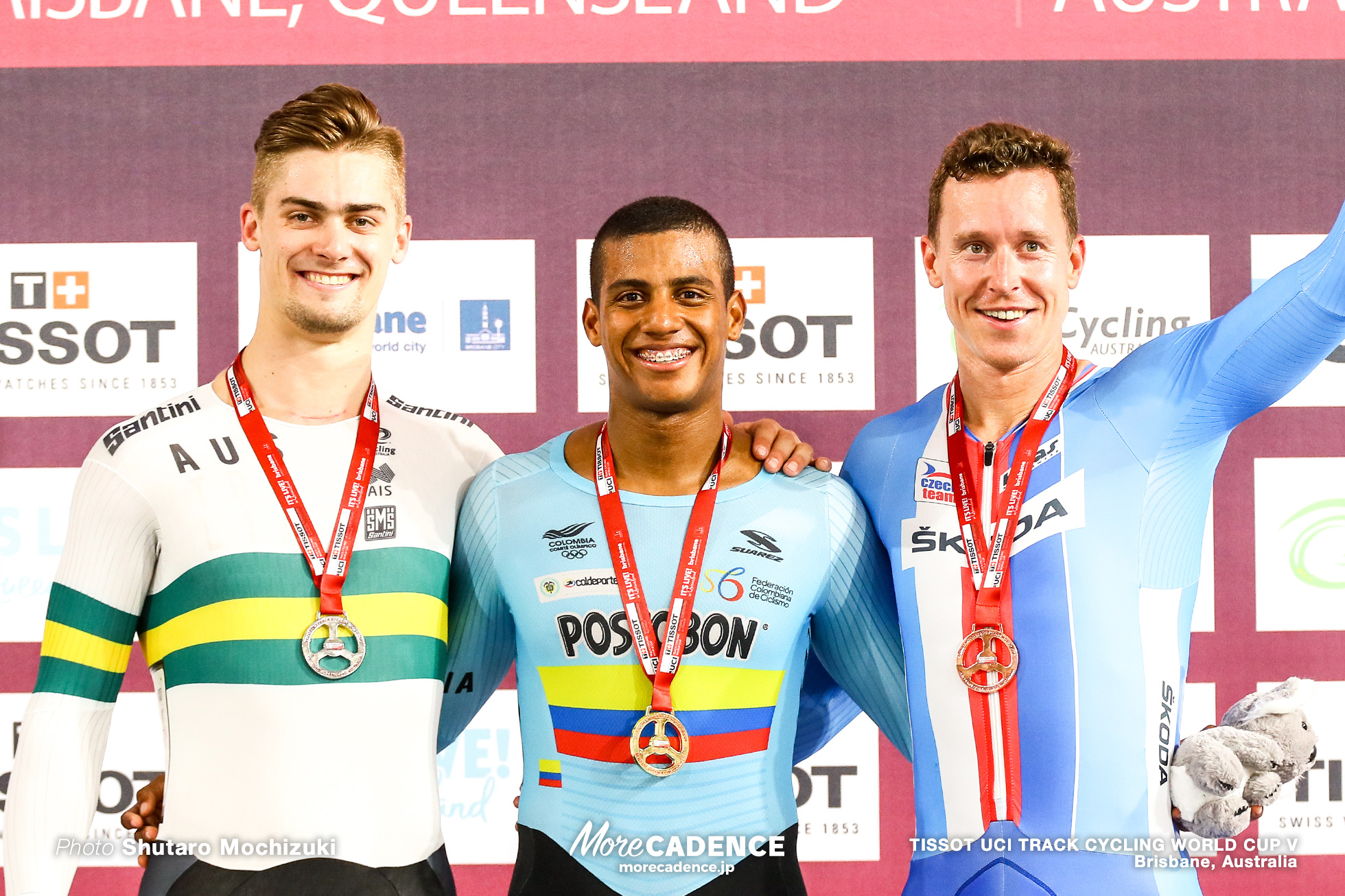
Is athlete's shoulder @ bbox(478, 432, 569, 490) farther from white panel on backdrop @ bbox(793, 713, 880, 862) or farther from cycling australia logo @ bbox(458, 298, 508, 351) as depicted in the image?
white panel on backdrop @ bbox(793, 713, 880, 862)

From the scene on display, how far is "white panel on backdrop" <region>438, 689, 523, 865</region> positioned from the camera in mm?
3572

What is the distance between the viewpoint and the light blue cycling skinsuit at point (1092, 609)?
195 cm

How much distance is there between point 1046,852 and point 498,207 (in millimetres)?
2481

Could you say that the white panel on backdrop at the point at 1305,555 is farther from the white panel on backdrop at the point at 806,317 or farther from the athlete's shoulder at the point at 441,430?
the athlete's shoulder at the point at 441,430

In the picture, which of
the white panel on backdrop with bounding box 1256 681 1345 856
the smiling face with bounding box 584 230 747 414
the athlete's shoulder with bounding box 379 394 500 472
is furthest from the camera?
the white panel on backdrop with bounding box 1256 681 1345 856

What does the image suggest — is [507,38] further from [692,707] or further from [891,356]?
[692,707]

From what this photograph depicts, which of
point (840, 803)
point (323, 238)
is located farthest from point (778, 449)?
point (840, 803)

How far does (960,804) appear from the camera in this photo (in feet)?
6.59

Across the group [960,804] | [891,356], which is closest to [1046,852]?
[960,804]

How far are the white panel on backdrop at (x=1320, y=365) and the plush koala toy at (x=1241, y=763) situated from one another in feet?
6.07

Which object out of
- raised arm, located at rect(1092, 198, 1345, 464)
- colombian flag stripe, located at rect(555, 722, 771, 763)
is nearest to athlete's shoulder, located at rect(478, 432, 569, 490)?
colombian flag stripe, located at rect(555, 722, 771, 763)

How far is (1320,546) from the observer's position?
139 inches

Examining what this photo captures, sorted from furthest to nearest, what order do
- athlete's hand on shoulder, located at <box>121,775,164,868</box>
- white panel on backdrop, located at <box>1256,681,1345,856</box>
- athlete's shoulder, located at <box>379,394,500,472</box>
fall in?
white panel on backdrop, located at <box>1256,681,1345,856</box>
athlete's shoulder, located at <box>379,394,500,472</box>
athlete's hand on shoulder, located at <box>121,775,164,868</box>

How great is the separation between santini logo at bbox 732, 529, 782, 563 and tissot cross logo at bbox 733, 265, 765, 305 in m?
1.58
